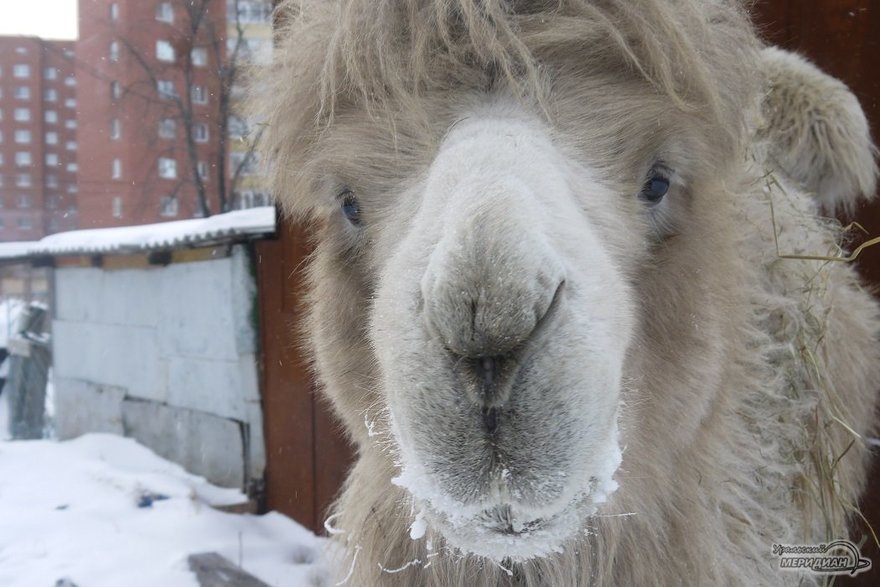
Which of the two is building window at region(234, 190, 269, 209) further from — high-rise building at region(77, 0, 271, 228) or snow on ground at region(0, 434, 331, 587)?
snow on ground at region(0, 434, 331, 587)

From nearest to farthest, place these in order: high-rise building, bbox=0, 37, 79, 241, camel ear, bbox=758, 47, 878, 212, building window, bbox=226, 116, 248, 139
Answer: camel ear, bbox=758, 47, 878, 212, high-rise building, bbox=0, 37, 79, 241, building window, bbox=226, 116, 248, 139

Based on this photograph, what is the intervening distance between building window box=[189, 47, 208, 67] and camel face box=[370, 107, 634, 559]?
13.4 ft

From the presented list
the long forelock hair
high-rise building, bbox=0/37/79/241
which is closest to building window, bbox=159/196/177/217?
high-rise building, bbox=0/37/79/241

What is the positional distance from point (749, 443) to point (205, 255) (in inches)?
197

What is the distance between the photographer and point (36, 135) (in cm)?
448

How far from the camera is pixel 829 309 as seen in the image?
2.74 metres

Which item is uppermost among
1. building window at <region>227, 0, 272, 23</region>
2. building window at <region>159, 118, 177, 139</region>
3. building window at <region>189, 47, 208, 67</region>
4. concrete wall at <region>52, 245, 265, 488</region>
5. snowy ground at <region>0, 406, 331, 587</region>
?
building window at <region>227, 0, 272, 23</region>

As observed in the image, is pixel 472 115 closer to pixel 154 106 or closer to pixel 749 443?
pixel 749 443

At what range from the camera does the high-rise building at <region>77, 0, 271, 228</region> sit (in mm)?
4859

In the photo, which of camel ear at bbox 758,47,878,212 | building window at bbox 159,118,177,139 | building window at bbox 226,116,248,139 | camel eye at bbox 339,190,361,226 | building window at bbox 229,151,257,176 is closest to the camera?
camel eye at bbox 339,190,361,226

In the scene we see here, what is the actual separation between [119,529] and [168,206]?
8.07 ft

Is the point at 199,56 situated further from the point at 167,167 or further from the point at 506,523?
the point at 506,523

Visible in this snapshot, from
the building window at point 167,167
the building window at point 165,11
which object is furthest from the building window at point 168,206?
the building window at point 165,11

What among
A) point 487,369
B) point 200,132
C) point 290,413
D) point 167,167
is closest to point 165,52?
point 200,132
